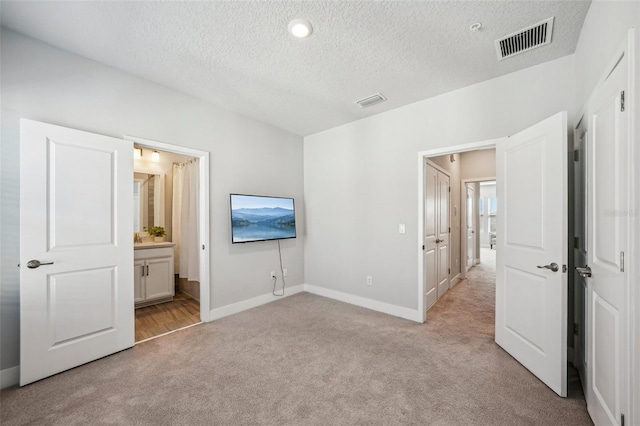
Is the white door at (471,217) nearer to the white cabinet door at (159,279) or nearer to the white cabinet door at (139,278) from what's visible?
the white cabinet door at (159,279)

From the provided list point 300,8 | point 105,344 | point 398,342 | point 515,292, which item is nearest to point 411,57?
point 300,8

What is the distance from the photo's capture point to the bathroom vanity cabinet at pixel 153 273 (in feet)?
12.6

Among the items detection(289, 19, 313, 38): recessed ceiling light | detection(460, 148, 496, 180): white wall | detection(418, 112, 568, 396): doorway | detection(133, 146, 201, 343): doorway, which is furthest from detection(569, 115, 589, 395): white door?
detection(133, 146, 201, 343): doorway

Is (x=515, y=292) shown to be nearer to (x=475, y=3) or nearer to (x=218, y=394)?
(x=475, y=3)

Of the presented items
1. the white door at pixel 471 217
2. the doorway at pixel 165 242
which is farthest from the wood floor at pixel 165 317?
the white door at pixel 471 217

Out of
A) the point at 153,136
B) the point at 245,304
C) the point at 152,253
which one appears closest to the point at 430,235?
the point at 245,304

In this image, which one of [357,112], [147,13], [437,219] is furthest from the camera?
[437,219]

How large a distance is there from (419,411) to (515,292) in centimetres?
140

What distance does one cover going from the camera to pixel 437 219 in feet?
13.7

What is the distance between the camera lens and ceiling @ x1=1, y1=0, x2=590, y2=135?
73.7 inches

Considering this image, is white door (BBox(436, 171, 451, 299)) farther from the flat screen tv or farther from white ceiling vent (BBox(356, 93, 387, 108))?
the flat screen tv

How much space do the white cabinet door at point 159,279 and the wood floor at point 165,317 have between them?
0.57 feet

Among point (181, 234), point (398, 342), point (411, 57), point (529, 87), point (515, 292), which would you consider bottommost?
point (398, 342)

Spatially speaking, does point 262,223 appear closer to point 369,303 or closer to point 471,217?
point 369,303
